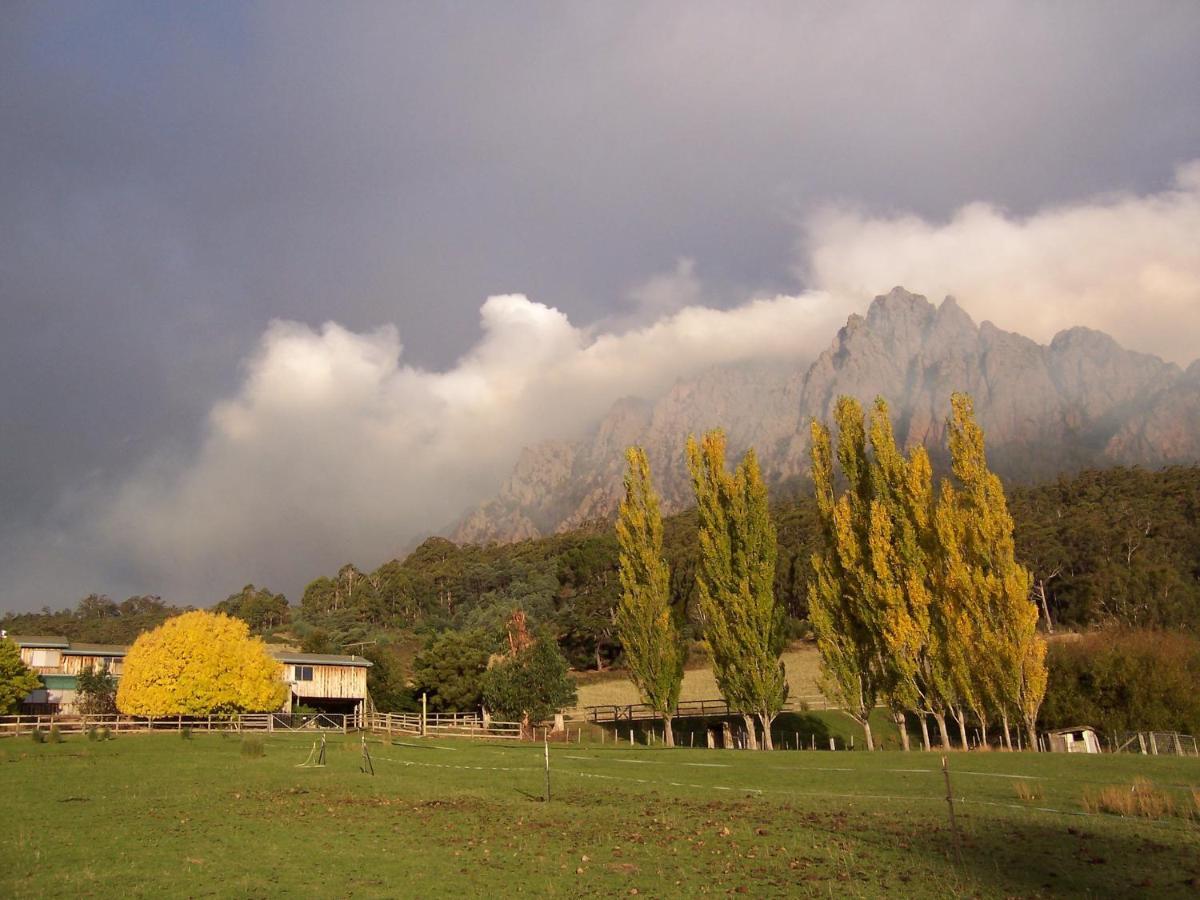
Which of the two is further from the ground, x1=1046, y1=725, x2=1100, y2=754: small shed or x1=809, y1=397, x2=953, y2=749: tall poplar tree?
x1=809, y1=397, x2=953, y2=749: tall poplar tree

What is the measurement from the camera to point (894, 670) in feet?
123

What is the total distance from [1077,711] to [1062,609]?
164ft

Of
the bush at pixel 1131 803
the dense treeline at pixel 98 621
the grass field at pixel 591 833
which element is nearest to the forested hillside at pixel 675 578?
the dense treeline at pixel 98 621

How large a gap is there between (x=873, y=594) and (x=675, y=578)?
58869 millimetres

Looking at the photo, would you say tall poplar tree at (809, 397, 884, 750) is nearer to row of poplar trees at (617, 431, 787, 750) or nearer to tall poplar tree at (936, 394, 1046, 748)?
row of poplar trees at (617, 431, 787, 750)

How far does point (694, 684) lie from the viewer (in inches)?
2943

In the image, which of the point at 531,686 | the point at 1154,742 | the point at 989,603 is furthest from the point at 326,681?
the point at 1154,742

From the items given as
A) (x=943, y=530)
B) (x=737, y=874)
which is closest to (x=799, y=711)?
(x=943, y=530)

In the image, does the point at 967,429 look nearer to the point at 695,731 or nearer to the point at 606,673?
the point at 695,731

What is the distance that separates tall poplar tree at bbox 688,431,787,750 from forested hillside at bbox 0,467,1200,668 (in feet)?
66.1

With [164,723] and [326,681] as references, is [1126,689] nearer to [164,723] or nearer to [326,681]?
[164,723]

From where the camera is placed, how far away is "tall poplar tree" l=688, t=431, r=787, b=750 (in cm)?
4072

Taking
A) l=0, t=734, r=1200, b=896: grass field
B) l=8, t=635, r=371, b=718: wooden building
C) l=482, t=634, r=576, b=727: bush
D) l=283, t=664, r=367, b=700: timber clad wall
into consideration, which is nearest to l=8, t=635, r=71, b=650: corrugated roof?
l=8, t=635, r=371, b=718: wooden building

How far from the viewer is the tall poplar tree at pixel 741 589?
134 ft
